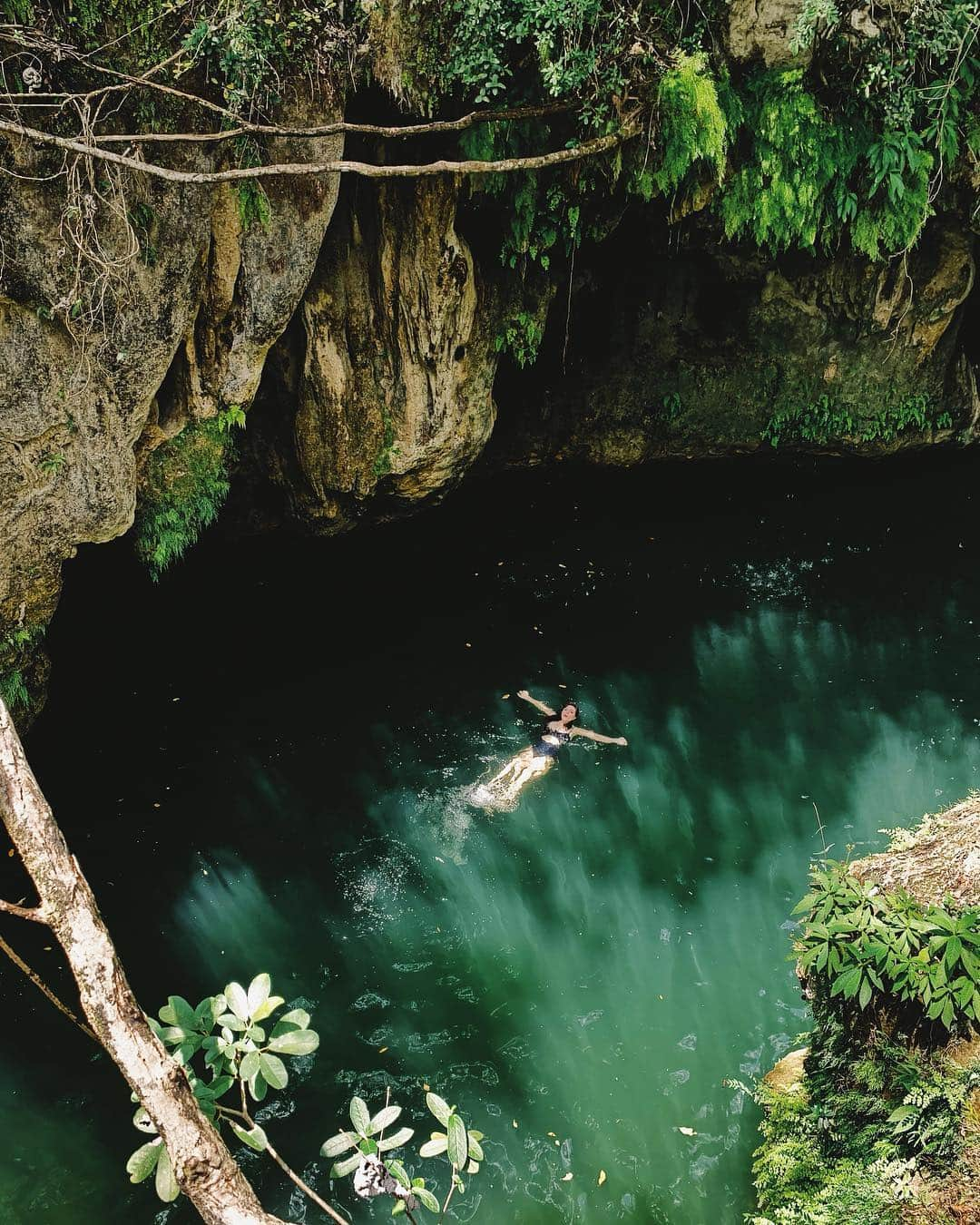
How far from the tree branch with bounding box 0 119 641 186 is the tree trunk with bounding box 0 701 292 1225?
4.01m

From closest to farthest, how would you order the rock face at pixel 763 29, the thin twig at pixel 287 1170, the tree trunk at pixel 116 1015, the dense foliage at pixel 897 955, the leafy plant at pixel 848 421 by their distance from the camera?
1. the thin twig at pixel 287 1170
2. the tree trunk at pixel 116 1015
3. the dense foliage at pixel 897 955
4. the rock face at pixel 763 29
5. the leafy plant at pixel 848 421

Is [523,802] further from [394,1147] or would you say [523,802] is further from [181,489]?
[394,1147]

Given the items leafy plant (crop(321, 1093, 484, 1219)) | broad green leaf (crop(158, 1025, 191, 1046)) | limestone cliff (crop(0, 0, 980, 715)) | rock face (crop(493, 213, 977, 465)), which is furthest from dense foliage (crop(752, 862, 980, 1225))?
rock face (crop(493, 213, 977, 465))

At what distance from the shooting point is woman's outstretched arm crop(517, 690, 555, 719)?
771cm

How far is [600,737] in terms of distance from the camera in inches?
294

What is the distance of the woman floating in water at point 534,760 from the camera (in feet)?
22.7

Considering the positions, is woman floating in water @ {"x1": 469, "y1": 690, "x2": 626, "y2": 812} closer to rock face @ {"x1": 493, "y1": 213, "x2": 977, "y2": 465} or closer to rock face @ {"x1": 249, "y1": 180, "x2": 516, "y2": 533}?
rock face @ {"x1": 249, "y1": 180, "x2": 516, "y2": 533}

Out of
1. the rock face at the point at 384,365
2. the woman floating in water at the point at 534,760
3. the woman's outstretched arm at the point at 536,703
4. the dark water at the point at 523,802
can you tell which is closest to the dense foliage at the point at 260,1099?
the dark water at the point at 523,802

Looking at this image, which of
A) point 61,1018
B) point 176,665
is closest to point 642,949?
point 61,1018

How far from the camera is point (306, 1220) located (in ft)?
14.3

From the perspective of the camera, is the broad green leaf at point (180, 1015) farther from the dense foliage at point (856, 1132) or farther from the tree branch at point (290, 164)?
the tree branch at point (290, 164)

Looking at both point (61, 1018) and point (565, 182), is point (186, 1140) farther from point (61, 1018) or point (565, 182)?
point (565, 182)

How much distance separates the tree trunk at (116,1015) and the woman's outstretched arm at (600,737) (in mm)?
5612

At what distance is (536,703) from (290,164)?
184 inches
